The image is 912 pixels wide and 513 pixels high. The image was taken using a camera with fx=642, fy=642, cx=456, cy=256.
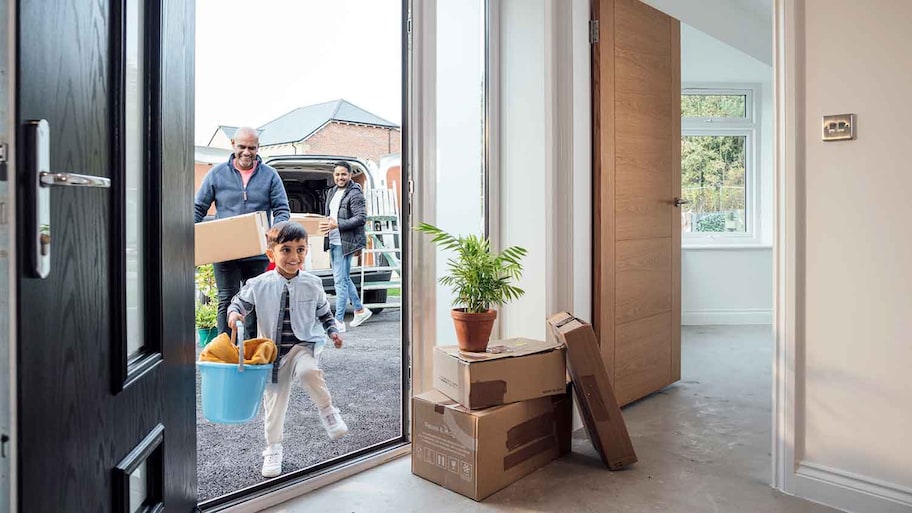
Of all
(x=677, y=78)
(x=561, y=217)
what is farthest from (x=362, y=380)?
(x=677, y=78)

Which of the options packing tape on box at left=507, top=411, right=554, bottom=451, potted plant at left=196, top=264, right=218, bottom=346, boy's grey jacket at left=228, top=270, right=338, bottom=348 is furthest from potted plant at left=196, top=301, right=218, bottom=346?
packing tape on box at left=507, top=411, right=554, bottom=451

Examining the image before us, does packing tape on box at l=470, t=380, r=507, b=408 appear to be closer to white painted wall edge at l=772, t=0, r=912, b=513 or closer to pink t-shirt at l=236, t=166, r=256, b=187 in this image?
white painted wall edge at l=772, t=0, r=912, b=513

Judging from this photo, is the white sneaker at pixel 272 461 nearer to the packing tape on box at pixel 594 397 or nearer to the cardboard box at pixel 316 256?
the cardboard box at pixel 316 256

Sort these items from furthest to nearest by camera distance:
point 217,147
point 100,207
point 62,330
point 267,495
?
point 217,147
point 267,495
point 100,207
point 62,330

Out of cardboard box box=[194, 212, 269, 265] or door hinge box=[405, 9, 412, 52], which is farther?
door hinge box=[405, 9, 412, 52]

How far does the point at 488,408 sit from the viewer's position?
2.16 meters

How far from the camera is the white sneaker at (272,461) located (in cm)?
225

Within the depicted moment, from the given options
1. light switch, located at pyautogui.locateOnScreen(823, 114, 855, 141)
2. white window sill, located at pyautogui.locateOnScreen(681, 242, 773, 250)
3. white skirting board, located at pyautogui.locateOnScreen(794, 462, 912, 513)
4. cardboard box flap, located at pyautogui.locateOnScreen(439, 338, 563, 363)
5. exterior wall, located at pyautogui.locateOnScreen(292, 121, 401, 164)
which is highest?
exterior wall, located at pyautogui.locateOnScreen(292, 121, 401, 164)

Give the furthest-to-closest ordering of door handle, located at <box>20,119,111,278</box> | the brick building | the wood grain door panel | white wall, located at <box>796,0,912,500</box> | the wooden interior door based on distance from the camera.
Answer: the wood grain door panel
the wooden interior door
the brick building
white wall, located at <box>796,0,912,500</box>
door handle, located at <box>20,119,111,278</box>

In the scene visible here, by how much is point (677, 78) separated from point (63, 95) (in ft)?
10.8

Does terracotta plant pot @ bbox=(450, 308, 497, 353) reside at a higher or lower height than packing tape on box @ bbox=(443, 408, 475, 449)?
higher

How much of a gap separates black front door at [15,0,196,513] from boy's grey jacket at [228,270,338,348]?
2.43 feet

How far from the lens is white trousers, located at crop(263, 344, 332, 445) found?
233cm

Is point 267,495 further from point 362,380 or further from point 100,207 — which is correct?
point 100,207
